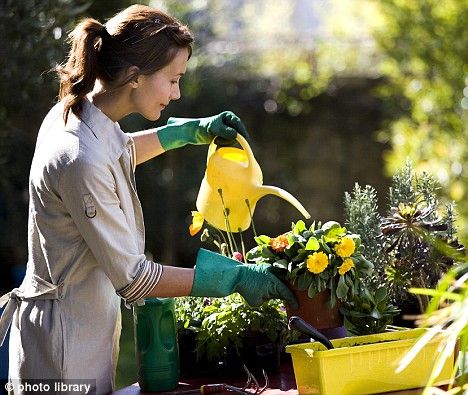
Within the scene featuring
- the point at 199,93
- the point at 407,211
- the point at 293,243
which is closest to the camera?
the point at 293,243

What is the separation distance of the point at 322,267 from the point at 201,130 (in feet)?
2.29

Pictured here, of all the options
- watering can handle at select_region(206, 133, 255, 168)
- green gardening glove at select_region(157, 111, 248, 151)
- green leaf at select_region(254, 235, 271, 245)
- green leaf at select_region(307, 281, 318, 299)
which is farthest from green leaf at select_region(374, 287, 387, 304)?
green gardening glove at select_region(157, 111, 248, 151)

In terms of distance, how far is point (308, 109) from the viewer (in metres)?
7.25

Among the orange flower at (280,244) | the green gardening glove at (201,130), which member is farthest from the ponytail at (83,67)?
the orange flower at (280,244)

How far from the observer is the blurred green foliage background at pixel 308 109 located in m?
Result: 5.84

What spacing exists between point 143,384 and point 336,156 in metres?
5.28

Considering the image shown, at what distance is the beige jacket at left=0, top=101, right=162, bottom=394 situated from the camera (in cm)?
210

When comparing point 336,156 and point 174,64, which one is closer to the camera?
point 174,64

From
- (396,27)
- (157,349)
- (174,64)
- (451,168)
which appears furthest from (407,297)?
(396,27)

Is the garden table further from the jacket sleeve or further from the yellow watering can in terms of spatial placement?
the yellow watering can

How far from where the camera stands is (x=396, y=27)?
22.4 ft

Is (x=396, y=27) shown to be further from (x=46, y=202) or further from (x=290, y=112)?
(x=46, y=202)

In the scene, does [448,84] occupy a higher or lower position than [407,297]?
higher

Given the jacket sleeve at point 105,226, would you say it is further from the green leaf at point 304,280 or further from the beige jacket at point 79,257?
the green leaf at point 304,280
